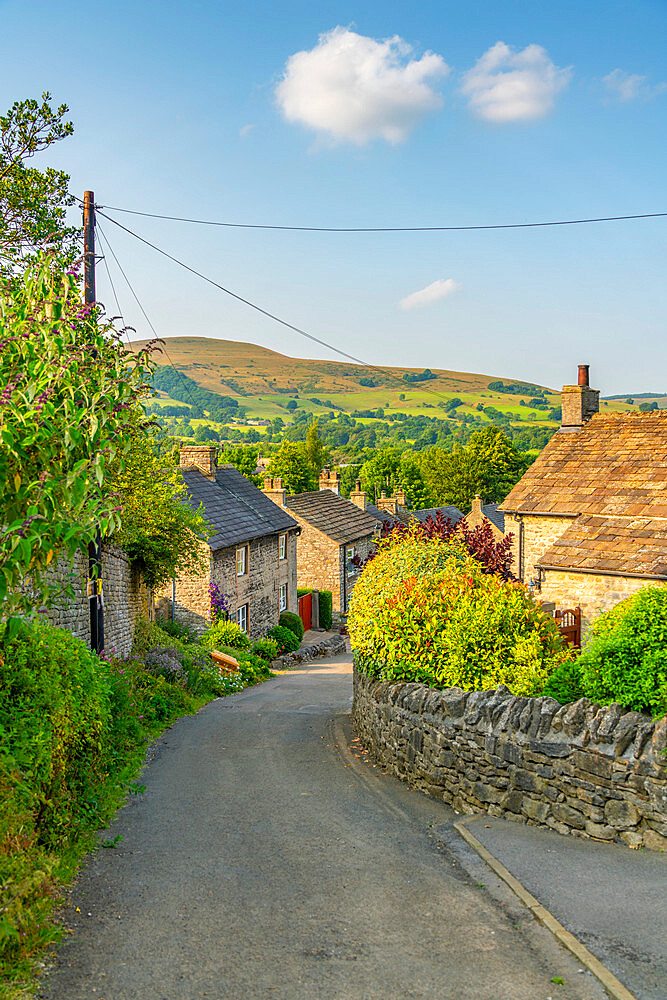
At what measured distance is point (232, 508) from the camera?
31031 mm

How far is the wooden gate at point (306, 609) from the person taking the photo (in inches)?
1501

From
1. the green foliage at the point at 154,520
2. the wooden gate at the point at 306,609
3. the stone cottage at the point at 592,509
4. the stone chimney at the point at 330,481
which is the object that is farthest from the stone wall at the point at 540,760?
the stone chimney at the point at 330,481

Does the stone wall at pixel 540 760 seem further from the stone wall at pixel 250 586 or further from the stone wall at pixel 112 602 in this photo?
the stone wall at pixel 250 586

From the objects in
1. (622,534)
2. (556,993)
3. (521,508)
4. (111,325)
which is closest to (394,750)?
(556,993)

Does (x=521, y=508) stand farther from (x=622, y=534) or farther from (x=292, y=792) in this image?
(x=292, y=792)

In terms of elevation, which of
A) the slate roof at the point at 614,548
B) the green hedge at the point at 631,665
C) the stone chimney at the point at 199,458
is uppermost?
the stone chimney at the point at 199,458

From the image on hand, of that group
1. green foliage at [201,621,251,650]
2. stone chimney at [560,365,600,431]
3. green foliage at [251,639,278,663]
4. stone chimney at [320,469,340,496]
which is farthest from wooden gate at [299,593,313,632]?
stone chimney at [560,365,600,431]

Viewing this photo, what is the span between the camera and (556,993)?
5422 mm

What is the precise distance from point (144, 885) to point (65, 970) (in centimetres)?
163

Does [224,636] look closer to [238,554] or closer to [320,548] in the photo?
[238,554]

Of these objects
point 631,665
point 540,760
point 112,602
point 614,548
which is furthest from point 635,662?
point 112,602

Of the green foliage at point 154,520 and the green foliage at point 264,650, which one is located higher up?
the green foliage at point 154,520

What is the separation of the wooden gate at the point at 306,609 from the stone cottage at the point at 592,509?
61.0 ft

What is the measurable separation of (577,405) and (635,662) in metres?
15.3
